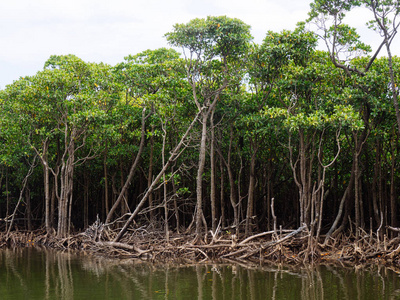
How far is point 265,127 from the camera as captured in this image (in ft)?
54.5

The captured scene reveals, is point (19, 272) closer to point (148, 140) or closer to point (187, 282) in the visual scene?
point (187, 282)

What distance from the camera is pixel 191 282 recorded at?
37.2 feet

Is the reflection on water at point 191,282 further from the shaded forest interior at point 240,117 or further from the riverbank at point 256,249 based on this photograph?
the shaded forest interior at point 240,117

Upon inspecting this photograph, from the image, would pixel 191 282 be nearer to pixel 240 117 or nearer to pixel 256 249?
pixel 256 249

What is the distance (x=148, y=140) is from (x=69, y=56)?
5.53 meters

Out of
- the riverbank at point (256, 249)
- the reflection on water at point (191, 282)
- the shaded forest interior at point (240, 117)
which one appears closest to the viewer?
the reflection on water at point (191, 282)

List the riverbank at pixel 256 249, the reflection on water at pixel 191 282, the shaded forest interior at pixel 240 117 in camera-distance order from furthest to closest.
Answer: the shaded forest interior at pixel 240 117 < the riverbank at pixel 256 249 < the reflection on water at pixel 191 282

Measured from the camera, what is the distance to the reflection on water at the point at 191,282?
9.87 metres

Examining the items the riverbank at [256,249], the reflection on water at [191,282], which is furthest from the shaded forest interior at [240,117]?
the reflection on water at [191,282]

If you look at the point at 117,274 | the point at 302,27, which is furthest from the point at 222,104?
the point at 117,274

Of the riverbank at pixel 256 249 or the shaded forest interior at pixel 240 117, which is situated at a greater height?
the shaded forest interior at pixel 240 117

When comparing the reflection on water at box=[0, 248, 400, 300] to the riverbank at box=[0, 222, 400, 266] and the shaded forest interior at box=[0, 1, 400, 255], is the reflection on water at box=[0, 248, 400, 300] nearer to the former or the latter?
the riverbank at box=[0, 222, 400, 266]

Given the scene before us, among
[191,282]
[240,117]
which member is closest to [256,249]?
[191,282]

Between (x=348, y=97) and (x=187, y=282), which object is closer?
(x=187, y=282)
